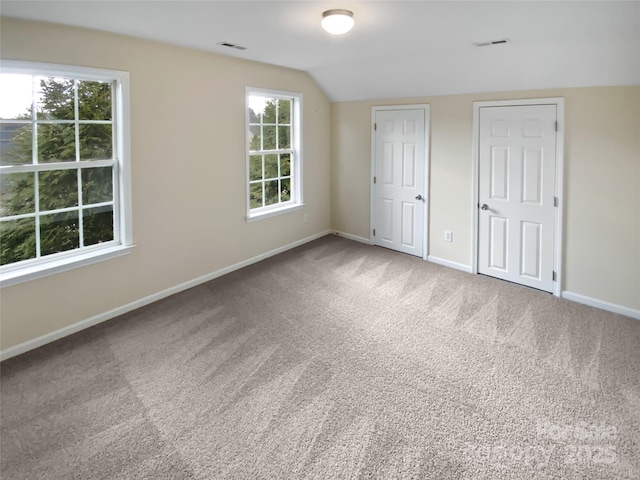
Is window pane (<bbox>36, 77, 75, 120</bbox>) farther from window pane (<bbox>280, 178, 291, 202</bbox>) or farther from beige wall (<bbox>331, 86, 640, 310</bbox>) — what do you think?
beige wall (<bbox>331, 86, 640, 310</bbox>)

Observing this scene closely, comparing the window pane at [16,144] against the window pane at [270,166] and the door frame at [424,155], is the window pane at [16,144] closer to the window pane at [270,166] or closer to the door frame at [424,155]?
the window pane at [270,166]

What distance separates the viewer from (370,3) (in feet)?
8.85

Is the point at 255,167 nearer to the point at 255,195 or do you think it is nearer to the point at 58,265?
the point at 255,195

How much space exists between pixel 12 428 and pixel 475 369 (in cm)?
288

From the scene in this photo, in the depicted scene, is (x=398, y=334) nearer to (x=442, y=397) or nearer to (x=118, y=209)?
(x=442, y=397)

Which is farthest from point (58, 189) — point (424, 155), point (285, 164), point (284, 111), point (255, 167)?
point (424, 155)

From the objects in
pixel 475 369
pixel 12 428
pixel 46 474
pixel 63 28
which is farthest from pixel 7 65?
pixel 475 369

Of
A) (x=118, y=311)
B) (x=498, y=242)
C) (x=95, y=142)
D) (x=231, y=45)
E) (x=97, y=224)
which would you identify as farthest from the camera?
(x=498, y=242)

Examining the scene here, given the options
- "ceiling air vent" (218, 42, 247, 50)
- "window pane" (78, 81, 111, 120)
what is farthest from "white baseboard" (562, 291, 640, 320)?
"window pane" (78, 81, 111, 120)

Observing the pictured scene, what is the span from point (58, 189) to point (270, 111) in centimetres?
272

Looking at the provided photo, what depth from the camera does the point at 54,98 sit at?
328cm

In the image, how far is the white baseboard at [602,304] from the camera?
12.4ft

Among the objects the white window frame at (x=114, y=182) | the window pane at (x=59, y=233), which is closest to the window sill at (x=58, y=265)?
the white window frame at (x=114, y=182)

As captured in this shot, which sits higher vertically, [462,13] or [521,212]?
[462,13]
